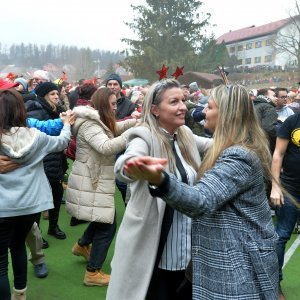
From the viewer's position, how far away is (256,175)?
199 cm

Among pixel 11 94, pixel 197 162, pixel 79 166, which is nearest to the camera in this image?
pixel 197 162

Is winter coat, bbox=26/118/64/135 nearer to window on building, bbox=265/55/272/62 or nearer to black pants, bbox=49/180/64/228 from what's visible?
black pants, bbox=49/180/64/228

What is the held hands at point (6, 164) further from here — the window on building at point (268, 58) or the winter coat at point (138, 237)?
the window on building at point (268, 58)

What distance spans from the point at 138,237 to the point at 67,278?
2.15 meters

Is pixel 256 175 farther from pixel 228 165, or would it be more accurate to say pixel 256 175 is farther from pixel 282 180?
pixel 282 180

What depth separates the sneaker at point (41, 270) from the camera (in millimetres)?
4156

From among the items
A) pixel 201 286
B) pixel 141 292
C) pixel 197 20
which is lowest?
pixel 141 292

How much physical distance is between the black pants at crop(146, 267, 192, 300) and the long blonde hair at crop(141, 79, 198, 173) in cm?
62

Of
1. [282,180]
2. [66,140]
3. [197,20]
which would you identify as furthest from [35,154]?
[197,20]

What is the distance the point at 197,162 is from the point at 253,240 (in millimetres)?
800

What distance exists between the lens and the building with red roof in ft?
234

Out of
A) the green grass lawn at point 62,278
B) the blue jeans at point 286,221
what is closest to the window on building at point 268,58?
the green grass lawn at point 62,278

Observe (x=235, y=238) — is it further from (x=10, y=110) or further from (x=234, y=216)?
(x=10, y=110)

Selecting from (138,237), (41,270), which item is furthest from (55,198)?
(138,237)
